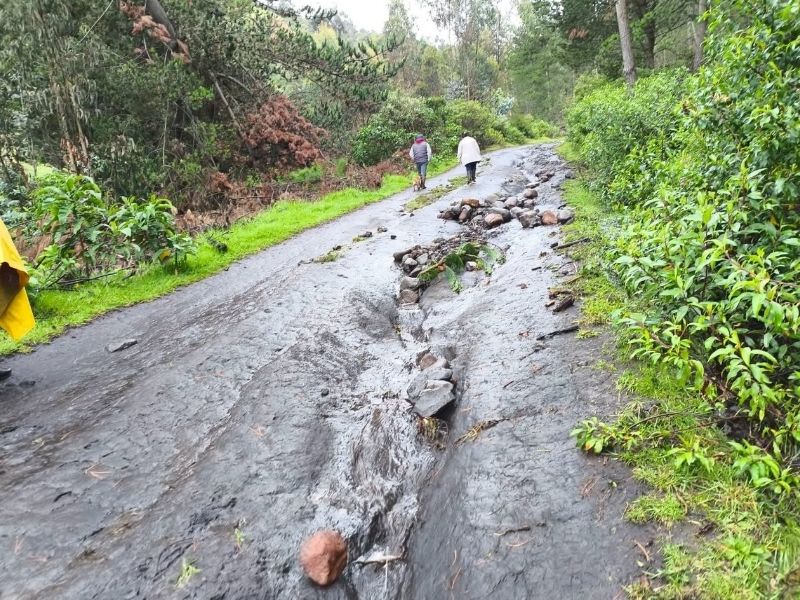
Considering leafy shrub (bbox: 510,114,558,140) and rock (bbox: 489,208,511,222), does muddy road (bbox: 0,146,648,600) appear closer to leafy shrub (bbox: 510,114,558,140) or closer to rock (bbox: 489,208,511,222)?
rock (bbox: 489,208,511,222)

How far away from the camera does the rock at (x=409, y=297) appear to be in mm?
7360

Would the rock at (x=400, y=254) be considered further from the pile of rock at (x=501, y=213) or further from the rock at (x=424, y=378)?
the rock at (x=424, y=378)

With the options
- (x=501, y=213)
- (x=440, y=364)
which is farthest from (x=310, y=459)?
(x=501, y=213)

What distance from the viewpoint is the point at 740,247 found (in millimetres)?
3127

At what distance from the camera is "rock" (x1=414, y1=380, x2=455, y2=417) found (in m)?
4.38

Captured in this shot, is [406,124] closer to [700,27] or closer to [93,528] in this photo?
[700,27]

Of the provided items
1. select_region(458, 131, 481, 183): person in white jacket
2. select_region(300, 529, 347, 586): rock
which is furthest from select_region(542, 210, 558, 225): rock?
select_region(300, 529, 347, 586): rock

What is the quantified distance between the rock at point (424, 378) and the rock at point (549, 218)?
5.83 m

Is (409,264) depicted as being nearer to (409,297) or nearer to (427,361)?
(409,297)

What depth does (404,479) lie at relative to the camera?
3779mm

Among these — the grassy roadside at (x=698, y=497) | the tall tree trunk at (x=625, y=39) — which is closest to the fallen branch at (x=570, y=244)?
the grassy roadside at (x=698, y=497)

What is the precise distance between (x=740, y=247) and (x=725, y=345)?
2.25 feet

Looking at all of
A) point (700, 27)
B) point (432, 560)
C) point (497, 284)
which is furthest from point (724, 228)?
point (700, 27)

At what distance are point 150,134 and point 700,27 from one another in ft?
69.4
